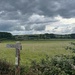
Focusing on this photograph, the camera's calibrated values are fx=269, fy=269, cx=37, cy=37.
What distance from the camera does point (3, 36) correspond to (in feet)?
316

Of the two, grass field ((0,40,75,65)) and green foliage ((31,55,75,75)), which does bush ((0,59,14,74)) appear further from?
grass field ((0,40,75,65))

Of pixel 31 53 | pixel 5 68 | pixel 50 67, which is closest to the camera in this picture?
pixel 50 67

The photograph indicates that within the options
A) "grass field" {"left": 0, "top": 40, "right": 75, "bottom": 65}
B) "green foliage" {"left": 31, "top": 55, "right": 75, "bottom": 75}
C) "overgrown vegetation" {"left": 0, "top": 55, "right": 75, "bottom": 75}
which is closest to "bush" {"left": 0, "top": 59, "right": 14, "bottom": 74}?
"overgrown vegetation" {"left": 0, "top": 55, "right": 75, "bottom": 75}

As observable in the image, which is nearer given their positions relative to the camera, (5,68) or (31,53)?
(5,68)

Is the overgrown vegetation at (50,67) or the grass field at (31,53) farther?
the grass field at (31,53)

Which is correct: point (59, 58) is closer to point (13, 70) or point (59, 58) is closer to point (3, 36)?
point (13, 70)

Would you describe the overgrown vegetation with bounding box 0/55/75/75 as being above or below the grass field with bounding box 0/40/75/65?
above

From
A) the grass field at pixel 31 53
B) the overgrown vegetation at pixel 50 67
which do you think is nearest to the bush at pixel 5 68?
the overgrown vegetation at pixel 50 67

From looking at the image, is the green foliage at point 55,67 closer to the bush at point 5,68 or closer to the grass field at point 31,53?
the grass field at point 31,53

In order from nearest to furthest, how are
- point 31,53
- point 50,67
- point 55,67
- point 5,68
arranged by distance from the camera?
point 55,67 < point 50,67 < point 5,68 < point 31,53

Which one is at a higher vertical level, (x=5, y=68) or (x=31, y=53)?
(x=5, y=68)

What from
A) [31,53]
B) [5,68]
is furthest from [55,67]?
[31,53]

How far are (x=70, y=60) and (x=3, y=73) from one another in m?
3.32

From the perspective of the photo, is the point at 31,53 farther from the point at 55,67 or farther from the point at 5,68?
the point at 55,67
